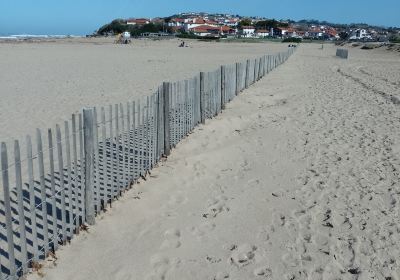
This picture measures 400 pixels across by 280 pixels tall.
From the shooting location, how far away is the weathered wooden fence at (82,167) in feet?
13.4

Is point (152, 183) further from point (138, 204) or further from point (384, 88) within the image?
point (384, 88)

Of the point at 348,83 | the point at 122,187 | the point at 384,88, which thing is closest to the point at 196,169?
the point at 122,187

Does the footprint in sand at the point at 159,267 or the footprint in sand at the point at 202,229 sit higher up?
the footprint in sand at the point at 202,229

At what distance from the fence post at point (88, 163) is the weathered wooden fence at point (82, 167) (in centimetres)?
1

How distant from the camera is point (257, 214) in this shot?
5.69 metres

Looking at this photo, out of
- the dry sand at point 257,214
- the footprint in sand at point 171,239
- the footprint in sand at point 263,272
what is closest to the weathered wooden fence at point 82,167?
the dry sand at point 257,214

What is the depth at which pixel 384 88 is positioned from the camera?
764 inches

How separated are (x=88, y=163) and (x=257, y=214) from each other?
2064 millimetres

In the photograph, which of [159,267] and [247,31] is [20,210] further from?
[247,31]

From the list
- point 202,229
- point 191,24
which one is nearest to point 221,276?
point 202,229

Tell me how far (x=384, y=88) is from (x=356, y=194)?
47.3 feet

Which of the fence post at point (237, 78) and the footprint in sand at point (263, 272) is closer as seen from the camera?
the footprint in sand at point (263, 272)

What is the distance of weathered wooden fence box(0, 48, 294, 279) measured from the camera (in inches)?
161

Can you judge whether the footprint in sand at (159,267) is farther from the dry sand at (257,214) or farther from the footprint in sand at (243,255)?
the footprint in sand at (243,255)
